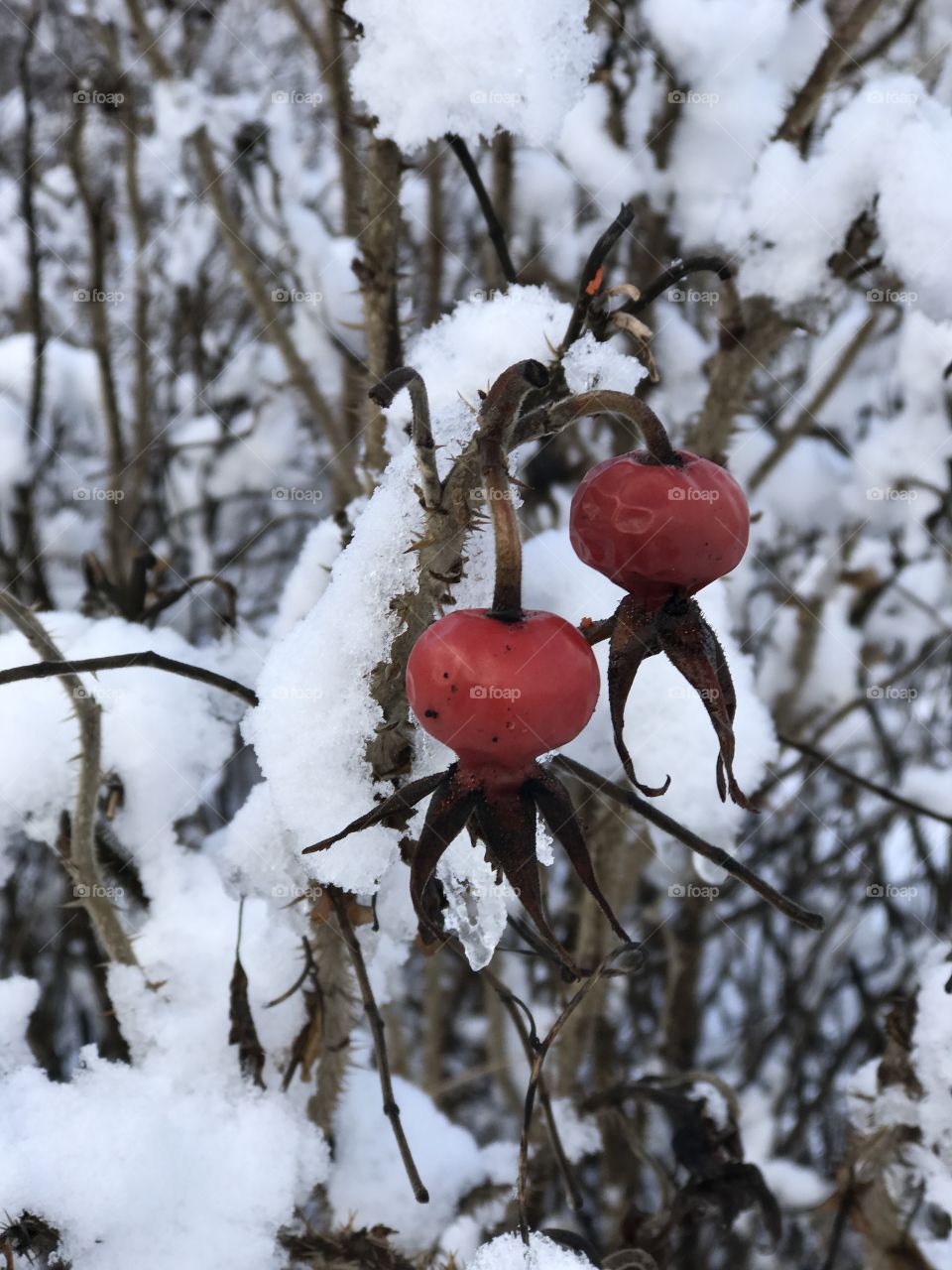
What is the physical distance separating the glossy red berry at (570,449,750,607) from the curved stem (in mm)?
12

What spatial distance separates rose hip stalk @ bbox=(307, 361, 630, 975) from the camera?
598 mm

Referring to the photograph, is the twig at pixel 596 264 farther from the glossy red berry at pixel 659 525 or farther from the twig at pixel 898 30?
the twig at pixel 898 30

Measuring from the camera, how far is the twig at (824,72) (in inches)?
49.7

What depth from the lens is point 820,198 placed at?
1194 millimetres

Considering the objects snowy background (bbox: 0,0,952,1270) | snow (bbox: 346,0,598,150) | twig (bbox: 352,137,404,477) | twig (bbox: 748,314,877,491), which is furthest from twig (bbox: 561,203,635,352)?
twig (bbox: 748,314,877,491)

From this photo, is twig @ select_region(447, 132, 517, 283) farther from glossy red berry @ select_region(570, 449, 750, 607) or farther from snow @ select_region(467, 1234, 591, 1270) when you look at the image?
snow @ select_region(467, 1234, 591, 1270)

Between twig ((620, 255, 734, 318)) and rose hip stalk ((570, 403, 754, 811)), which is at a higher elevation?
twig ((620, 255, 734, 318))

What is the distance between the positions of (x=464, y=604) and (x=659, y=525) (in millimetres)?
189

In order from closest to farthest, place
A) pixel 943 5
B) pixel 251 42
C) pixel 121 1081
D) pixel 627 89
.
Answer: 1. pixel 121 1081
2. pixel 627 89
3. pixel 943 5
4. pixel 251 42

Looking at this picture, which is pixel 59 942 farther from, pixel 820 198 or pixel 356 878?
pixel 820 198

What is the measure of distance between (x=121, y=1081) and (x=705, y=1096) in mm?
729

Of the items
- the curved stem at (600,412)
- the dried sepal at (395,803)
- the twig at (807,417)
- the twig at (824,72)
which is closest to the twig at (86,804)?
the dried sepal at (395,803)

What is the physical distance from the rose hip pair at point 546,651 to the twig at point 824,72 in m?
0.84

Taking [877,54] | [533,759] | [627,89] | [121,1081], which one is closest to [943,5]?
[877,54]
